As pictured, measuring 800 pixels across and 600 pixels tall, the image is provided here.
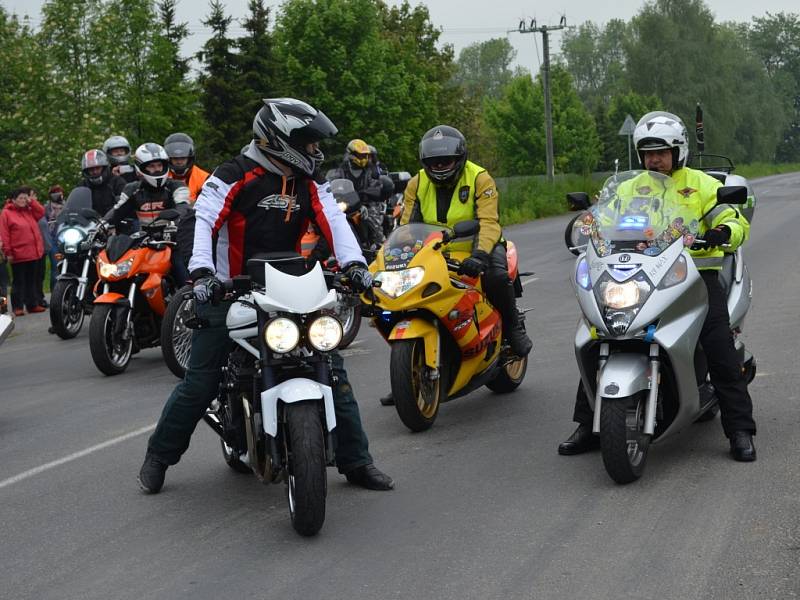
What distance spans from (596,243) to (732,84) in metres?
102

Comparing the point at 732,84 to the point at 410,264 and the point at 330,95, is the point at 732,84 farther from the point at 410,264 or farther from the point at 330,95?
the point at 410,264

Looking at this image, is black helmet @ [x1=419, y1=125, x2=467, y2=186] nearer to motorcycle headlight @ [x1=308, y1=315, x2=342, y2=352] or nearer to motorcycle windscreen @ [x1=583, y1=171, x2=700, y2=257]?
motorcycle windscreen @ [x1=583, y1=171, x2=700, y2=257]

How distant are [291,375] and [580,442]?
210cm

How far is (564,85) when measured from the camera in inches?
4193

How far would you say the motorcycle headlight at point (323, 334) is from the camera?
5637 millimetres

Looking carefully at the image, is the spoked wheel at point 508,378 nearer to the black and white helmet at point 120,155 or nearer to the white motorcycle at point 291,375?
the white motorcycle at point 291,375

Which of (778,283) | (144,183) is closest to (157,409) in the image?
(144,183)

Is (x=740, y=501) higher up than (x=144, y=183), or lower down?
lower down

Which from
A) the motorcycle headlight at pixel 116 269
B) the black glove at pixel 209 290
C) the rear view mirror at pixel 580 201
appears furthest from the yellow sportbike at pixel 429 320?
the motorcycle headlight at pixel 116 269

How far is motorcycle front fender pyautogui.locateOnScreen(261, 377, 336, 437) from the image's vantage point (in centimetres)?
562

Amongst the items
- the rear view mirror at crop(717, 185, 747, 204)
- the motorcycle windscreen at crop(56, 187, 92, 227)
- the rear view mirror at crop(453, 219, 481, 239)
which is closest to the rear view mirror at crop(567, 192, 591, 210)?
the rear view mirror at crop(717, 185, 747, 204)

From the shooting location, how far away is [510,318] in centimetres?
873

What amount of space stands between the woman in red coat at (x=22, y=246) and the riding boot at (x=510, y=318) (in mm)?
9488

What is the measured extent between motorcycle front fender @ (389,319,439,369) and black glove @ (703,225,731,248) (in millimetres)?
2006
